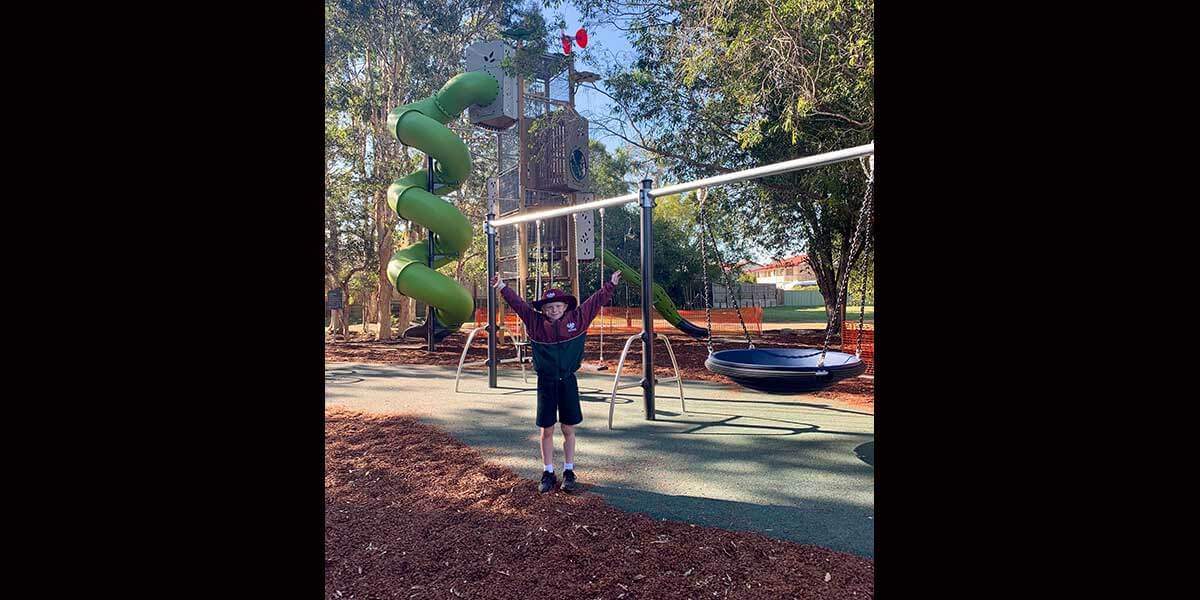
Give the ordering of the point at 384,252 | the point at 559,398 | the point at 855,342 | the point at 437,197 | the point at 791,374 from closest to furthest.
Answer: the point at 559,398, the point at 791,374, the point at 855,342, the point at 437,197, the point at 384,252

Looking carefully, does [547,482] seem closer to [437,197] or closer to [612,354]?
[437,197]

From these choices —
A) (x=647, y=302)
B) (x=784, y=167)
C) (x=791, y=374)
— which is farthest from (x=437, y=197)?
(x=791, y=374)

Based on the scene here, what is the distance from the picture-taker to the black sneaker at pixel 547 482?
421cm

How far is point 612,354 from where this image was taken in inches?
577

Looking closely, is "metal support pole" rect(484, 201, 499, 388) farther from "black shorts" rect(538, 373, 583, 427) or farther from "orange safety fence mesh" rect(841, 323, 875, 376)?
"orange safety fence mesh" rect(841, 323, 875, 376)

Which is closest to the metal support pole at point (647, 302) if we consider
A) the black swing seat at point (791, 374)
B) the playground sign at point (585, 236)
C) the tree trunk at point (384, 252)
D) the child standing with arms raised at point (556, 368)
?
the black swing seat at point (791, 374)

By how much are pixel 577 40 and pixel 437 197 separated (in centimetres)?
449

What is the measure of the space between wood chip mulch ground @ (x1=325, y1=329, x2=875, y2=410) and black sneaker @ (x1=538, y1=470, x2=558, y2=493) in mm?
5194

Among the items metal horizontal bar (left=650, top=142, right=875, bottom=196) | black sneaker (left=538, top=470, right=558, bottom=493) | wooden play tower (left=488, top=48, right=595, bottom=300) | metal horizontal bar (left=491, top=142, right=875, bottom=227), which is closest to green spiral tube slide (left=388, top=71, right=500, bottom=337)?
wooden play tower (left=488, top=48, right=595, bottom=300)

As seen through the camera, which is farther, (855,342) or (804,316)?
(804,316)

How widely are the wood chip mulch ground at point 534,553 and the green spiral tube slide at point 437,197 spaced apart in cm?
837
